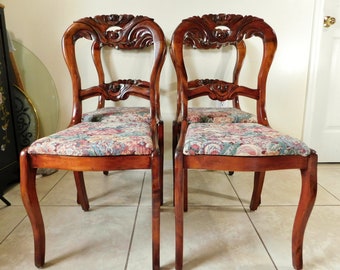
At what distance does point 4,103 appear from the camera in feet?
4.65

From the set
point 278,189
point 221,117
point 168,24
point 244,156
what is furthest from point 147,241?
point 168,24

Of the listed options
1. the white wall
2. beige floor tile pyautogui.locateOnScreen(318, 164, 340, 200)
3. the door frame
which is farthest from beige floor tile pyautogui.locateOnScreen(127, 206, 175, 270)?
the door frame

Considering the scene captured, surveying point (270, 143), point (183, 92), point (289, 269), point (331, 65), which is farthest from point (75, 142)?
point (331, 65)

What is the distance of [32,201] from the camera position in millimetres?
841

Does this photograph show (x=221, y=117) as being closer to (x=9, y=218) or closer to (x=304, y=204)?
(x=304, y=204)

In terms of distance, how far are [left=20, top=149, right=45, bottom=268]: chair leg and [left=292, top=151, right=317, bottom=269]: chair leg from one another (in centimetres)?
86

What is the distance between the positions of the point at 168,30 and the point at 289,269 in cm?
137

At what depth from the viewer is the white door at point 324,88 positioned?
Answer: 1.62 m

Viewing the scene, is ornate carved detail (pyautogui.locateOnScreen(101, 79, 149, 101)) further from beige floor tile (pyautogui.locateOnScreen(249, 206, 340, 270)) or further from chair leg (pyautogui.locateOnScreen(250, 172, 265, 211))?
beige floor tile (pyautogui.locateOnScreen(249, 206, 340, 270))

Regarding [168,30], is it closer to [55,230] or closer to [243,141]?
[243,141]

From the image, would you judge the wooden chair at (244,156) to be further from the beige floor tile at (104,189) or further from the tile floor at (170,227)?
the beige floor tile at (104,189)

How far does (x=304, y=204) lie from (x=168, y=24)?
1.25m

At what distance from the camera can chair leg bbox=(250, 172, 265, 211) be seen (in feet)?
3.95

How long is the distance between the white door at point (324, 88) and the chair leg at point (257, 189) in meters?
0.78
